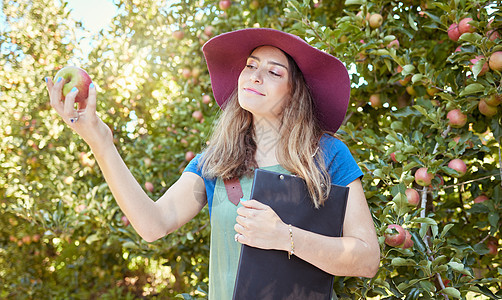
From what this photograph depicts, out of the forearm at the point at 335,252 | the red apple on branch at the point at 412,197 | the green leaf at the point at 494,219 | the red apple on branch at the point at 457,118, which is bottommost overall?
the green leaf at the point at 494,219

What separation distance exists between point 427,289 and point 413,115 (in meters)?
0.79

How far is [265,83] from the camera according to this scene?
1.38m

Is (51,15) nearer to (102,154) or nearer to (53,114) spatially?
(53,114)

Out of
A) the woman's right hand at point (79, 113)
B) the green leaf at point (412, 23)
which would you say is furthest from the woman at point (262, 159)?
the green leaf at point (412, 23)

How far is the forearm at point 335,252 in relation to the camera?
114 centimetres

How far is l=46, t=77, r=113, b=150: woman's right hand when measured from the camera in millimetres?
1036

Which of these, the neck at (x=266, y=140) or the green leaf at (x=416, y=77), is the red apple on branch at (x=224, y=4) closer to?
the green leaf at (x=416, y=77)

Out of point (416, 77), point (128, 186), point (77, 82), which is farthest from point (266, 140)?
point (416, 77)

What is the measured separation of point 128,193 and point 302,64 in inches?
25.3

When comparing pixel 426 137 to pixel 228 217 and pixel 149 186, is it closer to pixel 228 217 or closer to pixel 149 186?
pixel 228 217

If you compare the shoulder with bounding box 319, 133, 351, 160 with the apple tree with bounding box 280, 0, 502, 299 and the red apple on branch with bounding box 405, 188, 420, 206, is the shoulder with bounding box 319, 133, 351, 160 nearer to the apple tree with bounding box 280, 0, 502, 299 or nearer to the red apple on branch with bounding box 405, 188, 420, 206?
the apple tree with bounding box 280, 0, 502, 299

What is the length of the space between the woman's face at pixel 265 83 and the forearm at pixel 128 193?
0.37 m

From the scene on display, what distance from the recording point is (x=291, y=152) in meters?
1.33

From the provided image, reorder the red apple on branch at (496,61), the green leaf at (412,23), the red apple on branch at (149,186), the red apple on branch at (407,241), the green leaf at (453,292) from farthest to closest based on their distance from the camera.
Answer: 1. the red apple on branch at (149,186)
2. the green leaf at (412,23)
3. the red apple on branch at (496,61)
4. the red apple on branch at (407,241)
5. the green leaf at (453,292)
